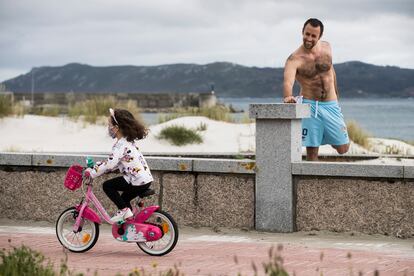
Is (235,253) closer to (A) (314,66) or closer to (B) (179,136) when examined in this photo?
(A) (314,66)

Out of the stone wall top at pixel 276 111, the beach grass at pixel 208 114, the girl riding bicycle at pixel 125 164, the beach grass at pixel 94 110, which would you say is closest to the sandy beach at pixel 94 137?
the beach grass at pixel 94 110

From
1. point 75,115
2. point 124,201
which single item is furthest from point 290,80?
point 75,115

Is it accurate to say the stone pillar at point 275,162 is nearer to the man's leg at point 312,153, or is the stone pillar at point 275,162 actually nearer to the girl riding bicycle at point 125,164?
the man's leg at point 312,153

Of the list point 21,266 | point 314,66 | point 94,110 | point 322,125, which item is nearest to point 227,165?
point 322,125

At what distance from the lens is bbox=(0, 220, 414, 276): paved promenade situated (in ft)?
26.6

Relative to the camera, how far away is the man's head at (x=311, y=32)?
1148cm

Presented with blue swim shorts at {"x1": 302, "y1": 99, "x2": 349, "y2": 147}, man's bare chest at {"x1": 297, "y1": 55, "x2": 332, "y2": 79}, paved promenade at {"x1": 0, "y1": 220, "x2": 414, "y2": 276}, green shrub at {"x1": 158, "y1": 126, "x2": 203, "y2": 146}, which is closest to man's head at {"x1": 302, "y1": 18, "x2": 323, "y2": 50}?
man's bare chest at {"x1": 297, "y1": 55, "x2": 332, "y2": 79}

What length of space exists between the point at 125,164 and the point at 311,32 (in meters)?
3.59

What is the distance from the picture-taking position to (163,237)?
29.6 ft

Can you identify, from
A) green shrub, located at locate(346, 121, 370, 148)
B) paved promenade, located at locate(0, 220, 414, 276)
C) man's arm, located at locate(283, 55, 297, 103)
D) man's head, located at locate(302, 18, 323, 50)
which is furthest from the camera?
green shrub, located at locate(346, 121, 370, 148)

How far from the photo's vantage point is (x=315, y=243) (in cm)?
991

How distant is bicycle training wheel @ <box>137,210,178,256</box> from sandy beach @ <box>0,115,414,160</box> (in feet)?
51.7

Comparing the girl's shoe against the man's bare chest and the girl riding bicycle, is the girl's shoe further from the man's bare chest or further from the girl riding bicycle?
the man's bare chest

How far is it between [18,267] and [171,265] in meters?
1.82
